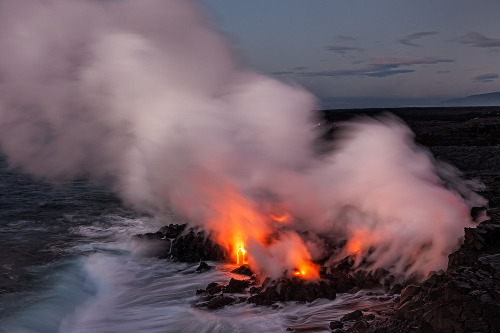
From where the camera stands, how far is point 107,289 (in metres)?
12.8

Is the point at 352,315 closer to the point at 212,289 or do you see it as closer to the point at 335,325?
the point at 335,325

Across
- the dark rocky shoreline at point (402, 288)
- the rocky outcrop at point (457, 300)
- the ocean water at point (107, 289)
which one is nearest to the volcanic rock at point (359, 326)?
the dark rocky shoreline at point (402, 288)

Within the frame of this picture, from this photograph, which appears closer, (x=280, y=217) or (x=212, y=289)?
(x=212, y=289)

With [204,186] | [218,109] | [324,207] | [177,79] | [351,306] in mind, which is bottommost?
[351,306]

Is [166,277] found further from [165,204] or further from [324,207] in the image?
[165,204]

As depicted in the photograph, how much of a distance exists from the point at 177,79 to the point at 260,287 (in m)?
9.21

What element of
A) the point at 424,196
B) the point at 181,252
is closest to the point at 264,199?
the point at 181,252

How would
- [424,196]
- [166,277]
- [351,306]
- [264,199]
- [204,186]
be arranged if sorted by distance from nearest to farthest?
[351,306], [424,196], [166,277], [264,199], [204,186]

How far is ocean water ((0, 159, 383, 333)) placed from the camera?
9.36 m

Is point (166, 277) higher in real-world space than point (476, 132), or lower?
lower

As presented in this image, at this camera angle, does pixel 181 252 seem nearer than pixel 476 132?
Yes

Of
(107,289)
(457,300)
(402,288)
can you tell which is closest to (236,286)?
(402,288)

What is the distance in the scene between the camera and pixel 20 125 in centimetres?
3325

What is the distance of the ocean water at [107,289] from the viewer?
936cm
